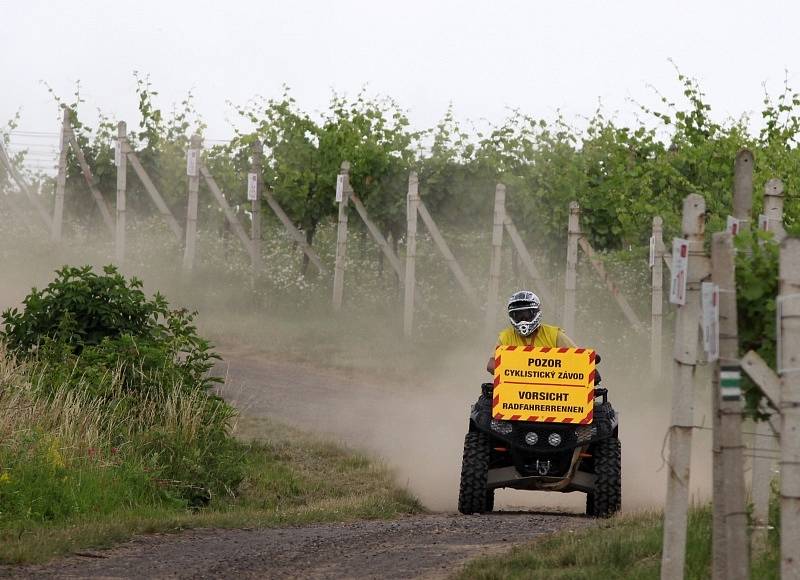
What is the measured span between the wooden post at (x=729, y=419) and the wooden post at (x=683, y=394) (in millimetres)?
343

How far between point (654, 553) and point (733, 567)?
8.10ft

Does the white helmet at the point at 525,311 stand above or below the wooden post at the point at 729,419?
above

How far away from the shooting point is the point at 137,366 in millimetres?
17375

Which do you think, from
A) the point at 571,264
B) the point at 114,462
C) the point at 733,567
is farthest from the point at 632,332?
the point at 733,567

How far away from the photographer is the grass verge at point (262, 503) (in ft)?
40.0

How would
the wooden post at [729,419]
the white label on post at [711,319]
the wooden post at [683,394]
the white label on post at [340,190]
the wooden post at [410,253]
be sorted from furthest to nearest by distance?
the white label on post at [340,190] → the wooden post at [410,253] → the wooden post at [683,394] → the wooden post at [729,419] → the white label on post at [711,319]

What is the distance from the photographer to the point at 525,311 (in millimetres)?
15523

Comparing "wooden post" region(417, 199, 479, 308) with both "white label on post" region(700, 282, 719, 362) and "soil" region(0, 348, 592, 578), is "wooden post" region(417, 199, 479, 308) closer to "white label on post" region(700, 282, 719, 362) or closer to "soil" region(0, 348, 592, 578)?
"soil" region(0, 348, 592, 578)

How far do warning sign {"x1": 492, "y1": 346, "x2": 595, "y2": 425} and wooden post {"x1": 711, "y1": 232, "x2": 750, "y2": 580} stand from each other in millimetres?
6563

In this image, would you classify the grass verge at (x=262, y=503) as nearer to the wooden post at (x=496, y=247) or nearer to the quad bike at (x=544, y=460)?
the quad bike at (x=544, y=460)

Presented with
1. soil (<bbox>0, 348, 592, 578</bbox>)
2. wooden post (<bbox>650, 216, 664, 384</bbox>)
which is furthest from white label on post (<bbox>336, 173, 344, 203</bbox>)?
soil (<bbox>0, 348, 592, 578</bbox>)

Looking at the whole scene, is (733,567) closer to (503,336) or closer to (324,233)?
(503,336)

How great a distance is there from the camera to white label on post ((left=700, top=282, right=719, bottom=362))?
25.6 feet

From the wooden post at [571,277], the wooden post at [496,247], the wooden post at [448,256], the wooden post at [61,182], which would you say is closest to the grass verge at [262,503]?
the wooden post at [571,277]
